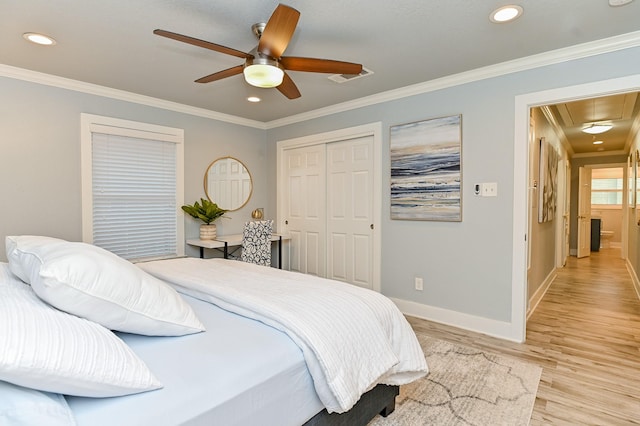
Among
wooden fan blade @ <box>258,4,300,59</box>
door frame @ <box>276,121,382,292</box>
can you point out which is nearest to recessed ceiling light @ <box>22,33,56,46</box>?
wooden fan blade @ <box>258,4,300,59</box>

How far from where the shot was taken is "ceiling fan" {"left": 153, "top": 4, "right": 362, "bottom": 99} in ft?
5.89

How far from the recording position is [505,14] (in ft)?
6.91

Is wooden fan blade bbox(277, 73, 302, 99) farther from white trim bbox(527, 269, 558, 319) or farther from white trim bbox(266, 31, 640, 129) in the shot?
white trim bbox(527, 269, 558, 319)

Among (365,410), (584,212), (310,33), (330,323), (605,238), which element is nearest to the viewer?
(330,323)

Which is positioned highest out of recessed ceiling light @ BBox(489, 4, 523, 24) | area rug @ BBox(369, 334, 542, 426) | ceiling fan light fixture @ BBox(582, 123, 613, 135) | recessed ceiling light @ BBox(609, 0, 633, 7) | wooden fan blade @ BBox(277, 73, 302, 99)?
recessed ceiling light @ BBox(489, 4, 523, 24)

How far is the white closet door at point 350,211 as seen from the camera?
3.96 metres

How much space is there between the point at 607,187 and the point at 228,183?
10466mm

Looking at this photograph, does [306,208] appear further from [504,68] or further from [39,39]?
[39,39]

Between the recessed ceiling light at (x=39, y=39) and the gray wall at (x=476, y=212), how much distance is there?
9.63ft

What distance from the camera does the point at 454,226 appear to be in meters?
3.23

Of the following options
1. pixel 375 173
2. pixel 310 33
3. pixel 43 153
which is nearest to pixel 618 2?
pixel 310 33

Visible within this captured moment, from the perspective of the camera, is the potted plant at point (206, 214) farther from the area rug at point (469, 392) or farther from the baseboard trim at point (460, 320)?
the area rug at point (469, 392)

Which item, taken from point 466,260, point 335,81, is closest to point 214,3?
point 335,81

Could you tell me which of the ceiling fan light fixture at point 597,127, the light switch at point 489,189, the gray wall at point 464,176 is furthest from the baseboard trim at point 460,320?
the ceiling fan light fixture at point 597,127
